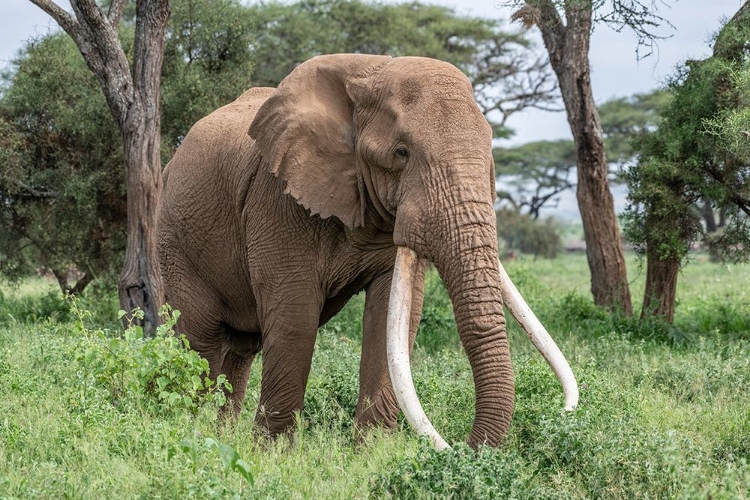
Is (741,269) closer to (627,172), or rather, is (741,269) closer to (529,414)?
(627,172)

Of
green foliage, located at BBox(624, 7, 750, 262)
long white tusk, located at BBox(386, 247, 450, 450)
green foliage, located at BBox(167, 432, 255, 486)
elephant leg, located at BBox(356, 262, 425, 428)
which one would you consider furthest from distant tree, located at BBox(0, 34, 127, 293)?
green foliage, located at BBox(167, 432, 255, 486)

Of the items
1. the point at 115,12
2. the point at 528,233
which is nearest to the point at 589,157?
the point at 115,12

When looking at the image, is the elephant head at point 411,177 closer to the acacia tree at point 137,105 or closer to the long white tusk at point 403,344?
the long white tusk at point 403,344

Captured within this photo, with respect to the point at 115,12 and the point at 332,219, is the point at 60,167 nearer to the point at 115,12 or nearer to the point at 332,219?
the point at 115,12

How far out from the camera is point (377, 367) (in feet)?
19.0

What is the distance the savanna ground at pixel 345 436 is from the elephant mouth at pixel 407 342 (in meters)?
0.15

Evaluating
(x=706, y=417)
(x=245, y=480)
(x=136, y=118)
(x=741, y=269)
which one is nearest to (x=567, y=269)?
(x=741, y=269)

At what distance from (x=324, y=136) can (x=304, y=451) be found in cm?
166

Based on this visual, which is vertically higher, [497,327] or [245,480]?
[497,327]

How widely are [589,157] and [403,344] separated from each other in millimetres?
6919

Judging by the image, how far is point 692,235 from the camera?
10.7 m

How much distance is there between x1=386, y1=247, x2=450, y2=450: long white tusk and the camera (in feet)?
15.8

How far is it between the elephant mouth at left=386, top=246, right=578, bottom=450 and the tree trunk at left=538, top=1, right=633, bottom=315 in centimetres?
618

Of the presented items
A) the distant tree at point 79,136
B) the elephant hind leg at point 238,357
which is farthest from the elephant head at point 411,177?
the distant tree at point 79,136
